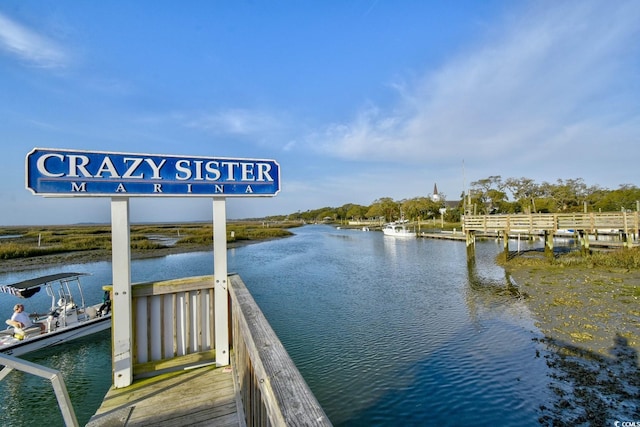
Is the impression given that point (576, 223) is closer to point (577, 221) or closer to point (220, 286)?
point (577, 221)

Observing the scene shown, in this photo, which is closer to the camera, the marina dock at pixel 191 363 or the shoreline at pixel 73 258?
the marina dock at pixel 191 363

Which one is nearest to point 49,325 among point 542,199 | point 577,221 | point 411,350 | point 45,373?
point 45,373

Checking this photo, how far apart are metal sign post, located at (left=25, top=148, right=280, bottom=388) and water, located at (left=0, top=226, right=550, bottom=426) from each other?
4.03 metres

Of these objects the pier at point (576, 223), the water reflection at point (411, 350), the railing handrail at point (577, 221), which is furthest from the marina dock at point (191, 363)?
the pier at point (576, 223)

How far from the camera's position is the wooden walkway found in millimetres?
3326

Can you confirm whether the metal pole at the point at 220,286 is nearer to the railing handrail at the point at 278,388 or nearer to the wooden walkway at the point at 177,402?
the wooden walkway at the point at 177,402

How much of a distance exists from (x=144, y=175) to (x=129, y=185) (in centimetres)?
23

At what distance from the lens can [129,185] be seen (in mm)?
4121

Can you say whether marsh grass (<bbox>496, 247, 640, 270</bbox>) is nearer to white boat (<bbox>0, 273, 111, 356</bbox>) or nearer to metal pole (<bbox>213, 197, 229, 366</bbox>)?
metal pole (<bbox>213, 197, 229, 366</bbox>)

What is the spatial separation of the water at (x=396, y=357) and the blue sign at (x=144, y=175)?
5.24m

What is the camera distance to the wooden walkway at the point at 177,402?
3.33 metres

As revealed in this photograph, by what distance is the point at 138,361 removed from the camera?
431 cm

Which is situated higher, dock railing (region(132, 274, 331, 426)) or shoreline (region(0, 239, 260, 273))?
dock railing (region(132, 274, 331, 426))

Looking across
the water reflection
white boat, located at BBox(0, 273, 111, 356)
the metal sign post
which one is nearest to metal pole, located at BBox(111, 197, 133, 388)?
the metal sign post
